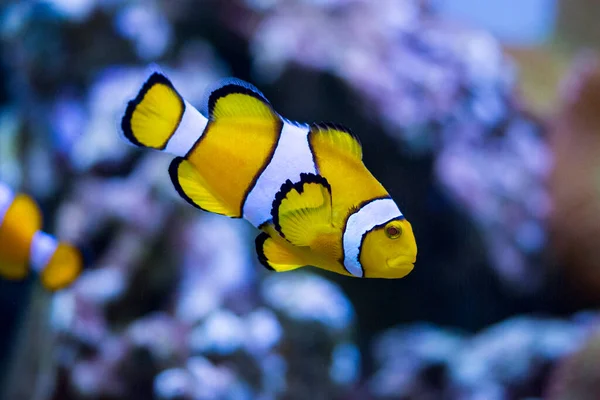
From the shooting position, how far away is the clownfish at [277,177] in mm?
771

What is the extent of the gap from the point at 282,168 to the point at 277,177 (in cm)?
1

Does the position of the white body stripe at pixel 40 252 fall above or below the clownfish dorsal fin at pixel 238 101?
below

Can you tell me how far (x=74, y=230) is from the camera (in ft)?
7.66

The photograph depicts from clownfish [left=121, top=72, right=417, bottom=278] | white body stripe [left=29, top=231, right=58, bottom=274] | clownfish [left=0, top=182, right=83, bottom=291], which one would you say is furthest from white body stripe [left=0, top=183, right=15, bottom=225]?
clownfish [left=121, top=72, right=417, bottom=278]

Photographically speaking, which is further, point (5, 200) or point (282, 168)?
point (5, 200)

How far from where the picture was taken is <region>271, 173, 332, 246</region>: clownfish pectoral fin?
29.5 inches

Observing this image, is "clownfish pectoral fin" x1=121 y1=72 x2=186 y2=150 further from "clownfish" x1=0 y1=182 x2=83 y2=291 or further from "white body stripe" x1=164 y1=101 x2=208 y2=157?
"clownfish" x1=0 y1=182 x2=83 y2=291

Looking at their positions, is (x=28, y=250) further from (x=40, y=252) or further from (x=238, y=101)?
(x=238, y=101)

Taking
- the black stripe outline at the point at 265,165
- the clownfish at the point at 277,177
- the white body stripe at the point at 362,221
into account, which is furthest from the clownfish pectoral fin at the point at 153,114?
the white body stripe at the point at 362,221

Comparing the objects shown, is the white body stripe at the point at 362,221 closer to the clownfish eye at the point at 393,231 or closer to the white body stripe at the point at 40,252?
→ the clownfish eye at the point at 393,231

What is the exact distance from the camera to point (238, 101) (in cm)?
80

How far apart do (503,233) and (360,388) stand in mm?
1089

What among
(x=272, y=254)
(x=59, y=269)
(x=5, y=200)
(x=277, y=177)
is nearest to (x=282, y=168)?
(x=277, y=177)

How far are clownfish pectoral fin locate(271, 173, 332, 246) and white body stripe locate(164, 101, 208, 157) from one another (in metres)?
0.15
